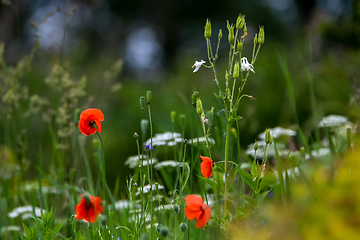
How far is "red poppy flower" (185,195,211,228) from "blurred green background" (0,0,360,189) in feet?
2.38

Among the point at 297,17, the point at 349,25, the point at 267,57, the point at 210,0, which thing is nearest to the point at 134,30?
the point at 210,0

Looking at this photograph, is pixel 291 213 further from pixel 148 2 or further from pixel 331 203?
pixel 148 2

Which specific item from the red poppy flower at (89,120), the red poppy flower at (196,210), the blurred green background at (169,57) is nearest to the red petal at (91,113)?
the red poppy flower at (89,120)

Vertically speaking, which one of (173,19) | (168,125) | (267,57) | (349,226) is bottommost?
(349,226)

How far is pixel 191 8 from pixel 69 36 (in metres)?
3.37

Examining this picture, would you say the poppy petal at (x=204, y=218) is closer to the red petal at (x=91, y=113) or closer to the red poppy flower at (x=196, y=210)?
the red poppy flower at (x=196, y=210)

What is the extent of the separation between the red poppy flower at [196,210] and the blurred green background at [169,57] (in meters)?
0.72

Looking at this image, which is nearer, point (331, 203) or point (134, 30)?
point (331, 203)

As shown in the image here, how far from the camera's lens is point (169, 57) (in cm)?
934

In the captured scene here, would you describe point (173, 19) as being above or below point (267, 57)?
above

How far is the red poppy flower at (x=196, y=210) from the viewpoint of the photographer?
707mm

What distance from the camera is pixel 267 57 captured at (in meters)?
3.98

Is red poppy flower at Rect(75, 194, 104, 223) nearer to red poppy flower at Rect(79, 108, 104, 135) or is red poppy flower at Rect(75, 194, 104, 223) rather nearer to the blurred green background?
red poppy flower at Rect(79, 108, 104, 135)

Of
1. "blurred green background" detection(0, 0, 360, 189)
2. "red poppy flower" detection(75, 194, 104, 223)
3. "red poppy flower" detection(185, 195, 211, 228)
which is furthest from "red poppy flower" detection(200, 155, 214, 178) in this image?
"blurred green background" detection(0, 0, 360, 189)
